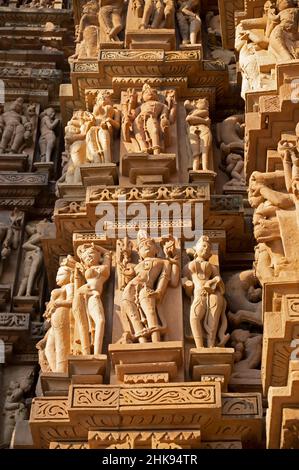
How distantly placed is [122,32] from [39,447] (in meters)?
6.54

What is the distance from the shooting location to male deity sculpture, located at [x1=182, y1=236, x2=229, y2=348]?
9430 mm

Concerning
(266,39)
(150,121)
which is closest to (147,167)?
(150,121)

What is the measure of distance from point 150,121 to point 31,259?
2099 mm

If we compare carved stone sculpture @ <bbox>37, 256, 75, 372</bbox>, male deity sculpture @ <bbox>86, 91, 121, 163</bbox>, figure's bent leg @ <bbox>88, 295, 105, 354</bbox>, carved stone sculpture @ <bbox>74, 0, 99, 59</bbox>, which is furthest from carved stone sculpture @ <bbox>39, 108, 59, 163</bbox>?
figure's bent leg @ <bbox>88, 295, 105, 354</bbox>

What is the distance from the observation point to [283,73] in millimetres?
9320

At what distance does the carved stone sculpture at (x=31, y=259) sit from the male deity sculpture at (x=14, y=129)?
1389 mm

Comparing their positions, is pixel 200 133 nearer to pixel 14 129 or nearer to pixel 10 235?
pixel 10 235

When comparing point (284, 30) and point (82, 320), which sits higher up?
point (284, 30)

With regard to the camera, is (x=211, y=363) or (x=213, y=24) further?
(x=213, y=24)

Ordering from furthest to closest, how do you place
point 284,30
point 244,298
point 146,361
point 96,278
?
point 284,30 < point 244,298 < point 96,278 < point 146,361

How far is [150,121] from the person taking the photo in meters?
11.6

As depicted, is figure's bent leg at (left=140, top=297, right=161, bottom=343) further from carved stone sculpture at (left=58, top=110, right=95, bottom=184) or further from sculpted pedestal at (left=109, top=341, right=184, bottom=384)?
carved stone sculpture at (left=58, top=110, right=95, bottom=184)

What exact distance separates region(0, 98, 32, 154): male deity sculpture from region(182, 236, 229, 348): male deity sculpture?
4.10 metres
